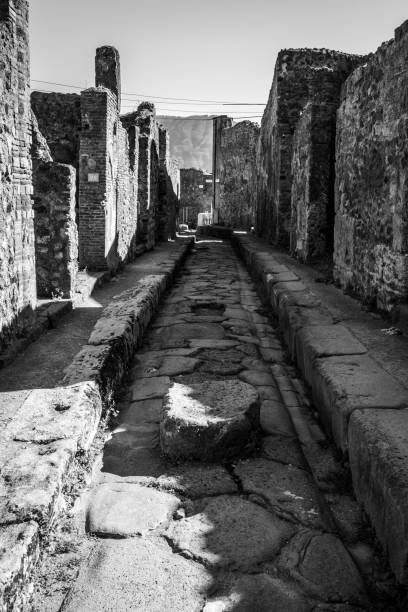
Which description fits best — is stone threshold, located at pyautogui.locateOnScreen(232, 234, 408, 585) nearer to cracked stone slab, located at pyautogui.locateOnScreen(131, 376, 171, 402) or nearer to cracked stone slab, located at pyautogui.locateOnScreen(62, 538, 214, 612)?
cracked stone slab, located at pyautogui.locateOnScreen(62, 538, 214, 612)

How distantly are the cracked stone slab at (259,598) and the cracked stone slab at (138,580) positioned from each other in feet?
0.26

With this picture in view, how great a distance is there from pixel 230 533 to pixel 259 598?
1.45ft

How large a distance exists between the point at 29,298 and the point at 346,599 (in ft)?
12.4

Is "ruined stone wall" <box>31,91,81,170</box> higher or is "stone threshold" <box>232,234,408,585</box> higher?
"ruined stone wall" <box>31,91,81,170</box>

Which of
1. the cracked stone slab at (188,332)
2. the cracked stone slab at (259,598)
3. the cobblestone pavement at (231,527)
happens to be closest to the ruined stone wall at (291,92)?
the cracked stone slab at (188,332)

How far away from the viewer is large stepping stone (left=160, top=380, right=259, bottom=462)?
3.22 meters

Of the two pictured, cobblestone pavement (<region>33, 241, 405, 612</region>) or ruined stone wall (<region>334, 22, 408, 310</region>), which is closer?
cobblestone pavement (<region>33, 241, 405, 612</region>)

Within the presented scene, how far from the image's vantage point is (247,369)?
4.88 m

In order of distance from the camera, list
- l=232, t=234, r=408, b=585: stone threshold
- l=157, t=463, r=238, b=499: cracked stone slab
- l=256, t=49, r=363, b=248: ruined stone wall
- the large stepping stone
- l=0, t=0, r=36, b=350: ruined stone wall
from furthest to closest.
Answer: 1. l=256, t=49, r=363, b=248: ruined stone wall
2. l=0, t=0, r=36, b=350: ruined stone wall
3. the large stepping stone
4. l=157, t=463, r=238, b=499: cracked stone slab
5. l=232, t=234, r=408, b=585: stone threshold

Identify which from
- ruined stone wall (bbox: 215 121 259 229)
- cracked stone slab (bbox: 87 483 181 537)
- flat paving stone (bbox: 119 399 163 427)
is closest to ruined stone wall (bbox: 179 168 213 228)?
ruined stone wall (bbox: 215 121 259 229)

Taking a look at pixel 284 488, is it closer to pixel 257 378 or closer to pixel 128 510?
pixel 128 510

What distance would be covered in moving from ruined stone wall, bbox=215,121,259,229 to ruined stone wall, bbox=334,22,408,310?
14.7 m

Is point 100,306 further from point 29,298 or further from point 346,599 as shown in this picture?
point 346,599

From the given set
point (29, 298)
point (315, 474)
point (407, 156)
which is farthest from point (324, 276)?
point (315, 474)
